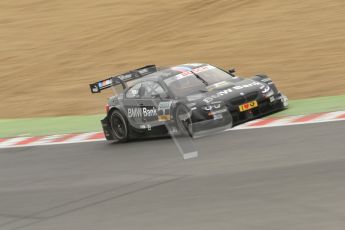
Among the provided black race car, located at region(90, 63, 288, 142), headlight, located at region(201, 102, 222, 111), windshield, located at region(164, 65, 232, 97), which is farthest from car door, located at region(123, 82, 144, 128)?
headlight, located at region(201, 102, 222, 111)

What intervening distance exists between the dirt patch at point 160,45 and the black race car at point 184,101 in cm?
276

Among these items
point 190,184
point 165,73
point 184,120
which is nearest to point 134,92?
point 165,73

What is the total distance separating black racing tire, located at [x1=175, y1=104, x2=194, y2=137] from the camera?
519 inches

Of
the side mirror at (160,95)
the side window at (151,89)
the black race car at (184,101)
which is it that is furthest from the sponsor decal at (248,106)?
the side window at (151,89)

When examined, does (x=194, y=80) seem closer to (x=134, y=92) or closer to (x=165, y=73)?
(x=165, y=73)

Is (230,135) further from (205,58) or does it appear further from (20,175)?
(205,58)

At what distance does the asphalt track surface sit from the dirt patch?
4.75 meters

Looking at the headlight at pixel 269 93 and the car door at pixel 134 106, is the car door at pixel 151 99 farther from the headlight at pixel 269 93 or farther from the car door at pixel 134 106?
the headlight at pixel 269 93

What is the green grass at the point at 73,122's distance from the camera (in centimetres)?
1430

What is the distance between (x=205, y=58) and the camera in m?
21.4

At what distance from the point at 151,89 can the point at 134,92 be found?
43 cm

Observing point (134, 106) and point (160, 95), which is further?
point (134, 106)

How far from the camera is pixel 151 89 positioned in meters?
14.2

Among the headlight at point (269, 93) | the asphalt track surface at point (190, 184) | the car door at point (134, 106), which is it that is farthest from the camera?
the car door at point (134, 106)
